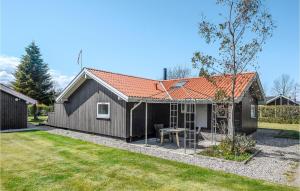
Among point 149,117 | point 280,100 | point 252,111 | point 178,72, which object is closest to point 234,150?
point 149,117

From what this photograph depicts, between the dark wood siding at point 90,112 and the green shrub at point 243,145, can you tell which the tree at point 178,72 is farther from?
the green shrub at point 243,145

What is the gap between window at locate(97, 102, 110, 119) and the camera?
1423 centimetres

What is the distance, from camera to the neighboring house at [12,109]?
56.5 ft

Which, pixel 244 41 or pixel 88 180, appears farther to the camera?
pixel 244 41

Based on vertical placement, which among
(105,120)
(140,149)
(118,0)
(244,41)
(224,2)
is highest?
(118,0)

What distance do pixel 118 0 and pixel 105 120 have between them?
6.64 meters

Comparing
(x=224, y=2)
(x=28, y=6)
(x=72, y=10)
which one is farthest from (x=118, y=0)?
(x=224, y=2)

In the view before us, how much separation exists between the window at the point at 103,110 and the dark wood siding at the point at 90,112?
23 cm

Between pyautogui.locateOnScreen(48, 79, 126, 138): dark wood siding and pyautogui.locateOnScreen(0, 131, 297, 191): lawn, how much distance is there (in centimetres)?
332

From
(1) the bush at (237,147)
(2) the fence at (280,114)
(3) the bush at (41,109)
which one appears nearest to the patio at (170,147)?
(1) the bush at (237,147)

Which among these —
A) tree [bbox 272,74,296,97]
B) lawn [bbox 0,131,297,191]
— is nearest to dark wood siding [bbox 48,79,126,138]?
lawn [bbox 0,131,297,191]

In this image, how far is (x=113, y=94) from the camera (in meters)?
13.9

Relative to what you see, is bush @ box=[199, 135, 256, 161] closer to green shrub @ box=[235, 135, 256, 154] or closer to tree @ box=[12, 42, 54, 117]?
green shrub @ box=[235, 135, 256, 154]

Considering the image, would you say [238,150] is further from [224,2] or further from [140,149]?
[224,2]
